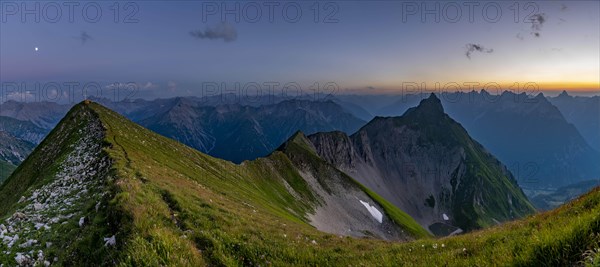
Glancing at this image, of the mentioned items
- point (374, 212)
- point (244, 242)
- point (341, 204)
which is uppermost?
point (244, 242)

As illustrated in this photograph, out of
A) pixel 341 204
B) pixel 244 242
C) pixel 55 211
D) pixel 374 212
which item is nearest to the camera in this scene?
pixel 244 242

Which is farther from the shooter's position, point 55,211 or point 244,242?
point 55,211

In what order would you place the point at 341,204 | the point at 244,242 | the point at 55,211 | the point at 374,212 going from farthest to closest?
1. the point at 374,212
2. the point at 341,204
3. the point at 55,211
4. the point at 244,242

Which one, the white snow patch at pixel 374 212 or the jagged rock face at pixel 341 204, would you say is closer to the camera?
the jagged rock face at pixel 341 204

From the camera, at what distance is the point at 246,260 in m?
12.3

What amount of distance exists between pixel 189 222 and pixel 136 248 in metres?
4.92

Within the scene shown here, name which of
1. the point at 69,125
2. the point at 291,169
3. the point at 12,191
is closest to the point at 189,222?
the point at 12,191

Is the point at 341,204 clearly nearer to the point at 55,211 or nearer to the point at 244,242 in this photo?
the point at 55,211

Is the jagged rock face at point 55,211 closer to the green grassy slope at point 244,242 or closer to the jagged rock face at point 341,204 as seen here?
the green grassy slope at point 244,242

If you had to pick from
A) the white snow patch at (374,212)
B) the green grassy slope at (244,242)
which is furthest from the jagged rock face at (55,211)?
→ the white snow patch at (374,212)

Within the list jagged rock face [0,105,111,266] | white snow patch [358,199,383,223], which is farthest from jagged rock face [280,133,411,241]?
jagged rock face [0,105,111,266]

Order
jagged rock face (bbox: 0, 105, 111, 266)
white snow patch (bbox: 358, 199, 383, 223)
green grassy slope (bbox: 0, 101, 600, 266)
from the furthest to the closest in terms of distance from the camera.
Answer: white snow patch (bbox: 358, 199, 383, 223) < jagged rock face (bbox: 0, 105, 111, 266) < green grassy slope (bbox: 0, 101, 600, 266)

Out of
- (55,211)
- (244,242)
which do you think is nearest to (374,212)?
(55,211)

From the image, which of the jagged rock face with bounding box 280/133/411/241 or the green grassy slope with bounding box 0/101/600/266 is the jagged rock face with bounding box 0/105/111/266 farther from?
the jagged rock face with bounding box 280/133/411/241
